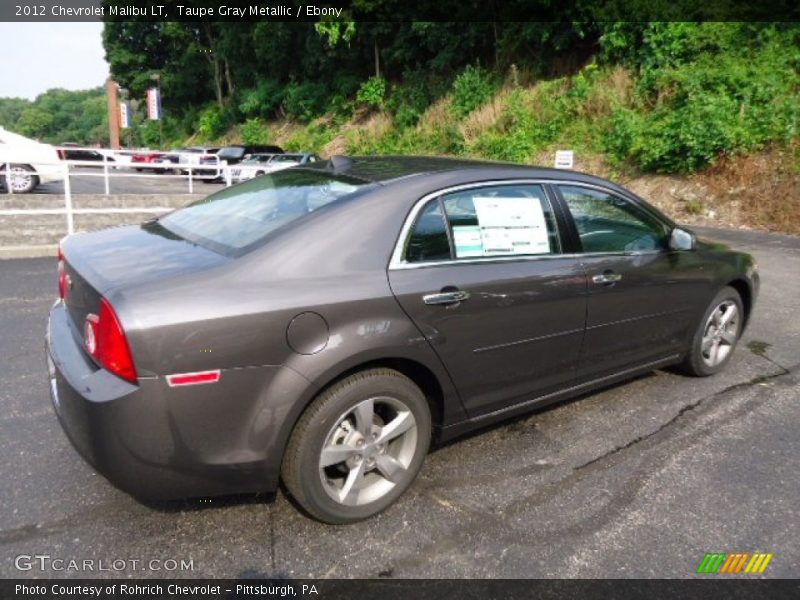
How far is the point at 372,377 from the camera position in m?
2.44

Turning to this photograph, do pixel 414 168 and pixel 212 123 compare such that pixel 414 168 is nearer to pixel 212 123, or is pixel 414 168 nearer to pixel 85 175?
pixel 85 175

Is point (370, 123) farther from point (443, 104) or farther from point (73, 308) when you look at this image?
point (73, 308)

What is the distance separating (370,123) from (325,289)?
1075 inches

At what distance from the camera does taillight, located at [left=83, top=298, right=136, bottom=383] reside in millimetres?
2043

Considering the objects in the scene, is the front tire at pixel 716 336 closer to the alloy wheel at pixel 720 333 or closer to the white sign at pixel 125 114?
the alloy wheel at pixel 720 333

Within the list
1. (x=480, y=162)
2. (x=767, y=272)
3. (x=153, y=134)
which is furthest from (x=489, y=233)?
(x=153, y=134)

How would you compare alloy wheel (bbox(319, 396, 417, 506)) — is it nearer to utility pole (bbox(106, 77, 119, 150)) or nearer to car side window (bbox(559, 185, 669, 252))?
car side window (bbox(559, 185, 669, 252))

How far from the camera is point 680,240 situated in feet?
12.1

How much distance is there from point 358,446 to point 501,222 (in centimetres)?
133

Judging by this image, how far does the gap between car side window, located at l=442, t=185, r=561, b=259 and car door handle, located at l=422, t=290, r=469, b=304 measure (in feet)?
0.64

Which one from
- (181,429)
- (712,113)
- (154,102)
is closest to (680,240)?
(181,429)

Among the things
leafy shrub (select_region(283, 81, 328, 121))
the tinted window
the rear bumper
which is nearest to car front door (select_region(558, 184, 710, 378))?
the tinted window

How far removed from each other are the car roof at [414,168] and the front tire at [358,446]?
1.03 meters

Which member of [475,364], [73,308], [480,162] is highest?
[480,162]
